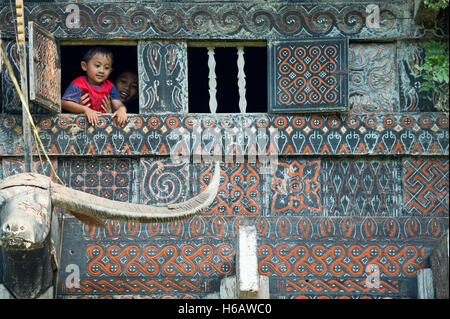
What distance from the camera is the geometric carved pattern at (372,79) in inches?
523

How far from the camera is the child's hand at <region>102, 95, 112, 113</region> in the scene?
44.6 feet

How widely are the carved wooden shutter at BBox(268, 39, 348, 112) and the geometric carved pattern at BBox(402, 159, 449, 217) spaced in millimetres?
1000

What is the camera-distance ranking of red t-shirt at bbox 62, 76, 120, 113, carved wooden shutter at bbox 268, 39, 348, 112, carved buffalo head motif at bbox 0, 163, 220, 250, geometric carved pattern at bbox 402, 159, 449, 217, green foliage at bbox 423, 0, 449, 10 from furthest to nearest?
1. red t-shirt at bbox 62, 76, 120, 113
2. carved wooden shutter at bbox 268, 39, 348, 112
3. geometric carved pattern at bbox 402, 159, 449, 217
4. green foliage at bbox 423, 0, 449, 10
5. carved buffalo head motif at bbox 0, 163, 220, 250

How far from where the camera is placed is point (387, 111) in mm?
13227

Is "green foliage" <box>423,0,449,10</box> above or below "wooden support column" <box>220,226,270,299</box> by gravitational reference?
above

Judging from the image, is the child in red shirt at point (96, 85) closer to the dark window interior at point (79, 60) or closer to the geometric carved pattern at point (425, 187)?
the dark window interior at point (79, 60)

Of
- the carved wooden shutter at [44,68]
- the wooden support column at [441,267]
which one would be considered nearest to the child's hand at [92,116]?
the carved wooden shutter at [44,68]

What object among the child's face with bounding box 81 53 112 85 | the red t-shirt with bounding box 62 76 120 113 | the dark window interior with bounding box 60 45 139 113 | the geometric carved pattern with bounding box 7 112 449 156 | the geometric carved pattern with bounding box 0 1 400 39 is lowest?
the geometric carved pattern with bounding box 7 112 449 156

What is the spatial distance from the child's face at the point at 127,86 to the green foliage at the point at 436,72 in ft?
11.0

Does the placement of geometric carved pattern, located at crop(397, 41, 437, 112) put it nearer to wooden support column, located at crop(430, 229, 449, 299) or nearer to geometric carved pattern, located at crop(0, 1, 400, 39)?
geometric carved pattern, located at crop(0, 1, 400, 39)

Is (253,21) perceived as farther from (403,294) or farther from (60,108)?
(403,294)

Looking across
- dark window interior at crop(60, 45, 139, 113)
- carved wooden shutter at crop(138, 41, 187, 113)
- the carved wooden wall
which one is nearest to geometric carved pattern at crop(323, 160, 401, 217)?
the carved wooden wall

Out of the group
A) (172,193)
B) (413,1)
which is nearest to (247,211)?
(172,193)

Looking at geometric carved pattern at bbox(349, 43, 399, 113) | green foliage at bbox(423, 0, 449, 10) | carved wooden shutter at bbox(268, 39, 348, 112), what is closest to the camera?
green foliage at bbox(423, 0, 449, 10)
